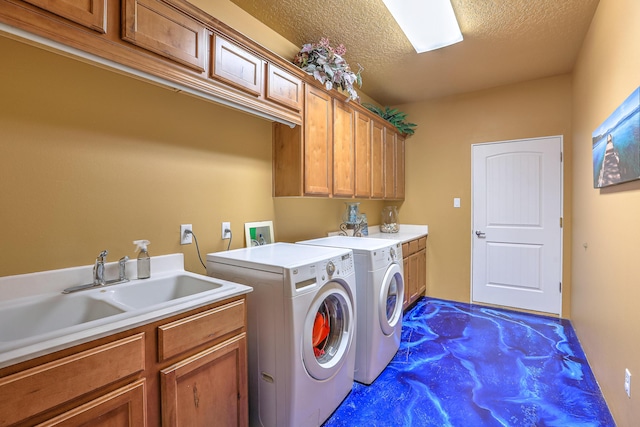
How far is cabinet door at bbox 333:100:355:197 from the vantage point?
2.57 meters

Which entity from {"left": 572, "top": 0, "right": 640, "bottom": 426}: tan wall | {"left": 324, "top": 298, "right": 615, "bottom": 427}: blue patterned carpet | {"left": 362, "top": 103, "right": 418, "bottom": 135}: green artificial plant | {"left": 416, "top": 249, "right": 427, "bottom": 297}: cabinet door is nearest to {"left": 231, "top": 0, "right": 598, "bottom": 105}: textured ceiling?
{"left": 572, "top": 0, "right": 640, "bottom": 426}: tan wall

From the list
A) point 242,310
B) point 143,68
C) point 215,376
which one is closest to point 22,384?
point 215,376

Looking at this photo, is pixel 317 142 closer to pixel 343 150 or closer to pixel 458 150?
pixel 343 150

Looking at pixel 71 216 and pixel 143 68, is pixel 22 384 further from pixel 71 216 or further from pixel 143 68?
pixel 143 68

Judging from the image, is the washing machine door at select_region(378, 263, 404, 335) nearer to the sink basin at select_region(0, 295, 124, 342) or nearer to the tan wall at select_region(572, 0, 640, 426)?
the tan wall at select_region(572, 0, 640, 426)

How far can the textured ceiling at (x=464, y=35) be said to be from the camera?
2.10 metres

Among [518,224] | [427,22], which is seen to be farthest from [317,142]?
[518,224]

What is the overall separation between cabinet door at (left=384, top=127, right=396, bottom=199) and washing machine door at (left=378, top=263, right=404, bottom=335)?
131cm

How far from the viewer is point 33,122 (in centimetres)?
126

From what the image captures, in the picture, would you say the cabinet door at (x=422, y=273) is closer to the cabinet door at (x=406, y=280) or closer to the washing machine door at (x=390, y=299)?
the cabinet door at (x=406, y=280)

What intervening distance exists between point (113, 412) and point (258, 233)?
4.52 ft

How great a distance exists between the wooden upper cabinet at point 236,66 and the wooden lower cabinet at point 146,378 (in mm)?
1143

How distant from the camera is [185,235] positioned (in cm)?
180

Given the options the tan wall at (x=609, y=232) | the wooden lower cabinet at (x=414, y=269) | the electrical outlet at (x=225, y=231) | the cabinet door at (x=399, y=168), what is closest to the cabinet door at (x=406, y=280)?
the wooden lower cabinet at (x=414, y=269)
